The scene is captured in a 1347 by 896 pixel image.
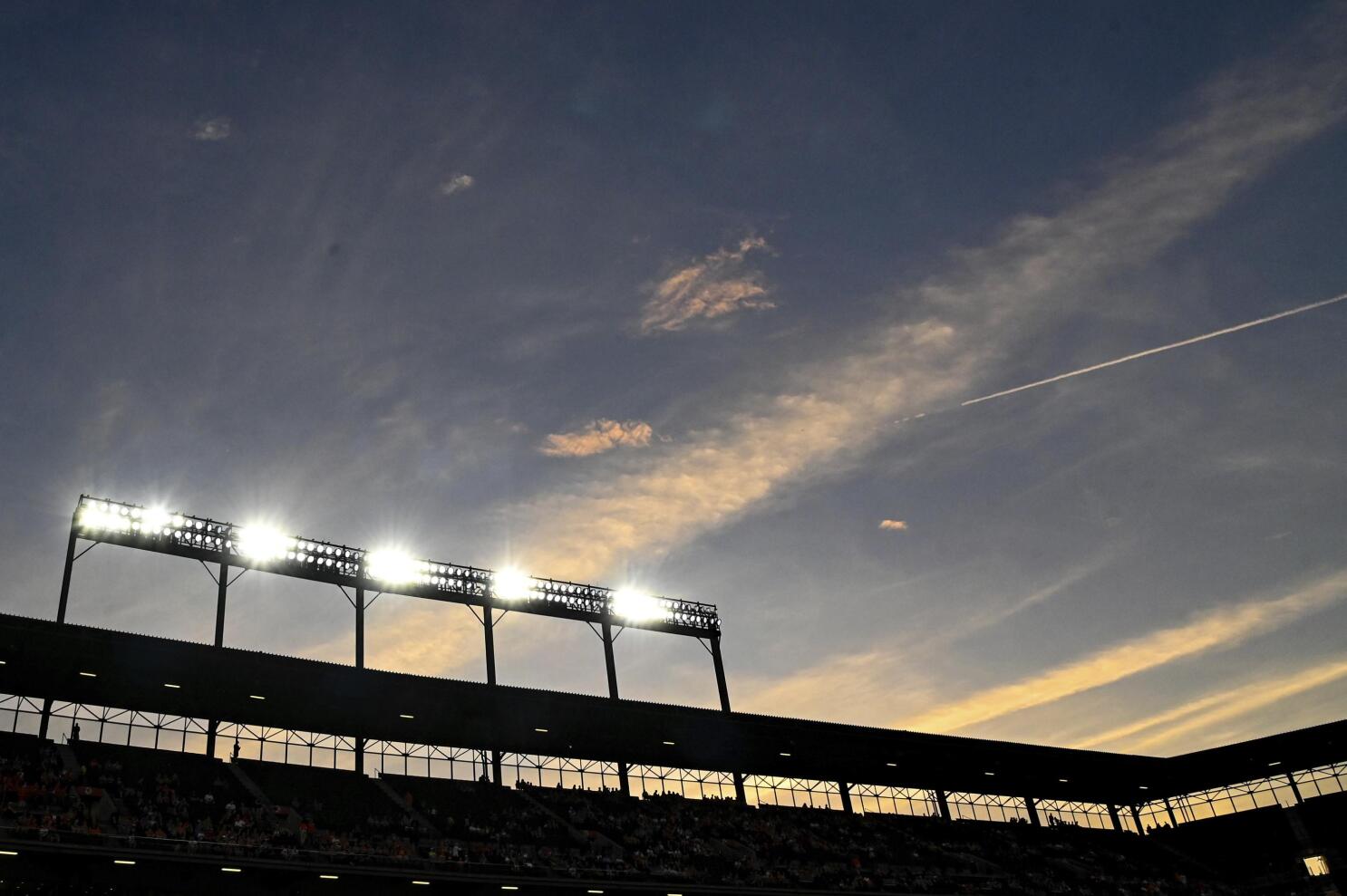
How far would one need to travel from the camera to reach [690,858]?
53.0m

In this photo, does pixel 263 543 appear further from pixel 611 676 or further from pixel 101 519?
pixel 611 676

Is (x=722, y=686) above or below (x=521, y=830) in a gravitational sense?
above

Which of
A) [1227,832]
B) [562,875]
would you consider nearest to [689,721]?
[562,875]

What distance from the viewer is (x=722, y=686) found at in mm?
69625

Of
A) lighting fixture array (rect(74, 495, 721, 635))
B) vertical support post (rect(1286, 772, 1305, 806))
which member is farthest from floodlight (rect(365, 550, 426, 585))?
vertical support post (rect(1286, 772, 1305, 806))

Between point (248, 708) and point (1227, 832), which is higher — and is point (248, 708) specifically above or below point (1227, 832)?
above

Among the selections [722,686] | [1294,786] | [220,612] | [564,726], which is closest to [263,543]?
[220,612]

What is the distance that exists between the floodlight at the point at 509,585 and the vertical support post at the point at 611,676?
6288 mm

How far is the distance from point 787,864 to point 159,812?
107 ft

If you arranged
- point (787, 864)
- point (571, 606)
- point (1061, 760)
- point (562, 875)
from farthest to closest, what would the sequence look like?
point (1061, 760) < point (571, 606) < point (787, 864) < point (562, 875)

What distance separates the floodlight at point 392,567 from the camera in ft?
187

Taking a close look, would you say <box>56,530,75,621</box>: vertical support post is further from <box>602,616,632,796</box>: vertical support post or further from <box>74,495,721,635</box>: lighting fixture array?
<box>602,616,632,796</box>: vertical support post

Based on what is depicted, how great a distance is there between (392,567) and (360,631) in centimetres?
405

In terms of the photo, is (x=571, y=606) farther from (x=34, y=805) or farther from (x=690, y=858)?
(x=34, y=805)
